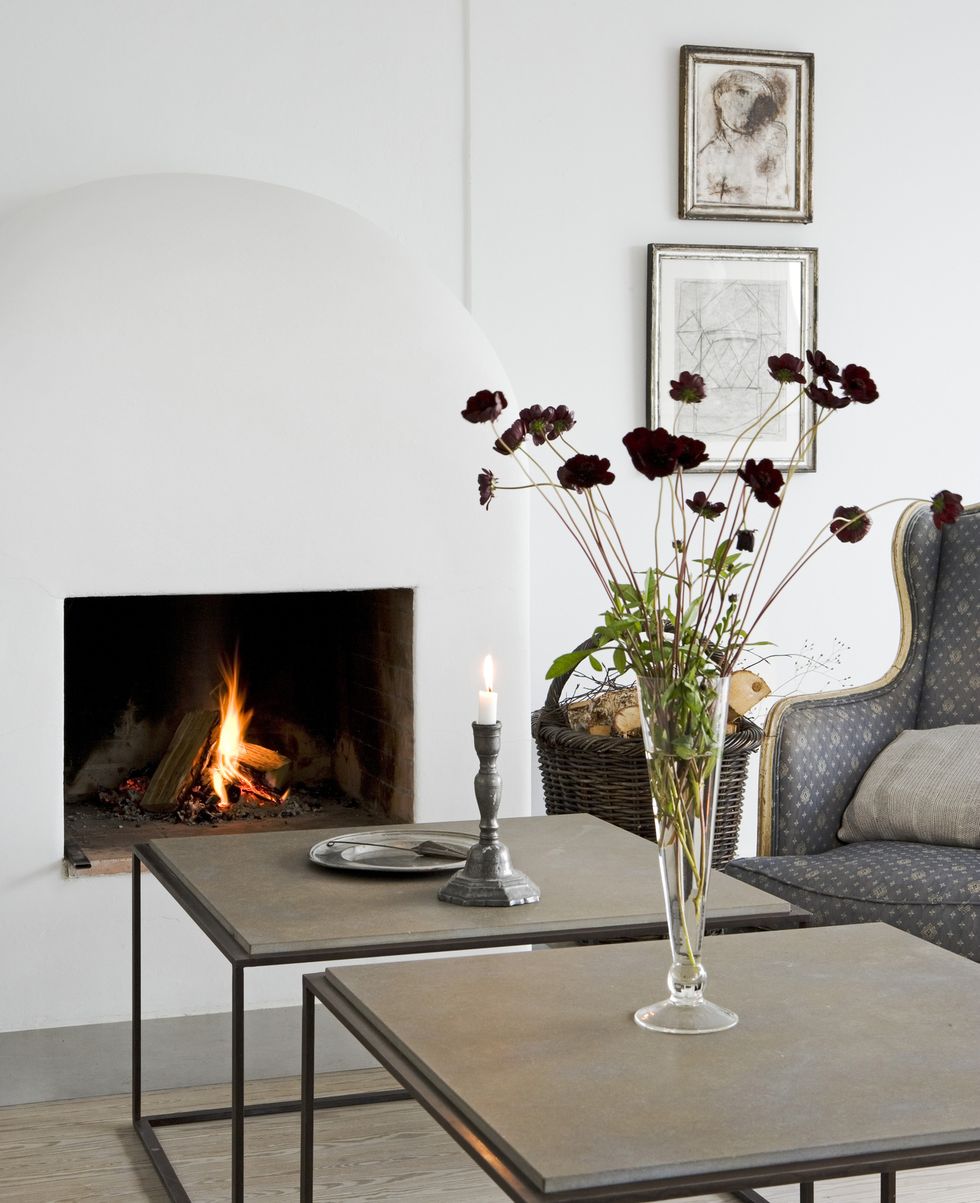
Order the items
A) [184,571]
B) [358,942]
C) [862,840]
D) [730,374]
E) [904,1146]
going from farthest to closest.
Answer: [730,374], [184,571], [862,840], [358,942], [904,1146]

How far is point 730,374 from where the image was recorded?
409 centimetres

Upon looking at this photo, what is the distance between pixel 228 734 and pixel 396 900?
5.96ft

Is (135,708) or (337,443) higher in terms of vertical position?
(337,443)

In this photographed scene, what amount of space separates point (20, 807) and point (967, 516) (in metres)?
2.09

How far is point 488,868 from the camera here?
7.18 feet

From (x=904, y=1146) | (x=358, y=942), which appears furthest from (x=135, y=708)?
(x=904, y=1146)

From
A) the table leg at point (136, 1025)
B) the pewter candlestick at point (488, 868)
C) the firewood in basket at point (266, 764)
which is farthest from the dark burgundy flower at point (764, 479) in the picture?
the firewood in basket at point (266, 764)

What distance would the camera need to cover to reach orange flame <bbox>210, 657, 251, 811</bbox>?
3846 millimetres

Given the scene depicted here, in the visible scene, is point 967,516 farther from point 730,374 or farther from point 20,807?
point 20,807

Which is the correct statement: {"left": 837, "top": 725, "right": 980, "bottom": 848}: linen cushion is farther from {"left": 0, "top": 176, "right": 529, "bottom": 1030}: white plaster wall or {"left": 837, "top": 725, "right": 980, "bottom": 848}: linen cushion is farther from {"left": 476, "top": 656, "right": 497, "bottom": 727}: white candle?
{"left": 476, "top": 656, "right": 497, "bottom": 727}: white candle

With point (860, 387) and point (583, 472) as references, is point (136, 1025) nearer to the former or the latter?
point (583, 472)

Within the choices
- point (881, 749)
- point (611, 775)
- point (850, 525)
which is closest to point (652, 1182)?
point (850, 525)

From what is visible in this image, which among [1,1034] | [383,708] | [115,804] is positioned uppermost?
[383,708]

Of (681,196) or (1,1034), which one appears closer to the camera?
(1,1034)
